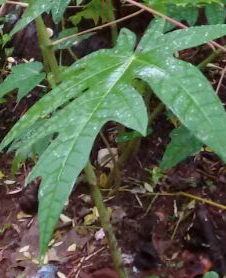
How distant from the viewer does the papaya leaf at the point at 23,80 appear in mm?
1089

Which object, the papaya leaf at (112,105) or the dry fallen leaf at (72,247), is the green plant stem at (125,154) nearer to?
the dry fallen leaf at (72,247)

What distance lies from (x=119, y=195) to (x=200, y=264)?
327 millimetres

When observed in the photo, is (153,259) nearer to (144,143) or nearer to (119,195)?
(119,195)

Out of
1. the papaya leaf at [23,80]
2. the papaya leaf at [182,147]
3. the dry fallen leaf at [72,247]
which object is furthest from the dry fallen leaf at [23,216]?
the papaya leaf at [182,147]

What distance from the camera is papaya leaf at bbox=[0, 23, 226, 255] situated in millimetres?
637

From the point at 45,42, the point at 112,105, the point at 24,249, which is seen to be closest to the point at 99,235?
the point at 24,249

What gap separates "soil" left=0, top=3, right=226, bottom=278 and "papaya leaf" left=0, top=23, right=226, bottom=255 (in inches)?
26.3

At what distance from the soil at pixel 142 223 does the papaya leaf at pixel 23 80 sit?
1.61 ft

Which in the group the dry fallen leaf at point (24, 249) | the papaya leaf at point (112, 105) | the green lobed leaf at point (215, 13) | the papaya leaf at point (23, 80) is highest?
the papaya leaf at point (112, 105)

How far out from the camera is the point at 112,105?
70 cm

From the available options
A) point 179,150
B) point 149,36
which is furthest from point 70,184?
point 179,150

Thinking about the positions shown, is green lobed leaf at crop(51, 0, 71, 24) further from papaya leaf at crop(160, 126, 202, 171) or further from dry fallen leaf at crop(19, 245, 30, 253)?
dry fallen leaf at crop(19, 245, 30, 253)

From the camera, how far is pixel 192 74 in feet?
2.27

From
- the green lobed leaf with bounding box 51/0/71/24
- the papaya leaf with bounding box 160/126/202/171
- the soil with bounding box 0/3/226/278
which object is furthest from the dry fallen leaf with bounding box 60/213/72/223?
the green lobed leaf with bounding box 51/0/71/24
